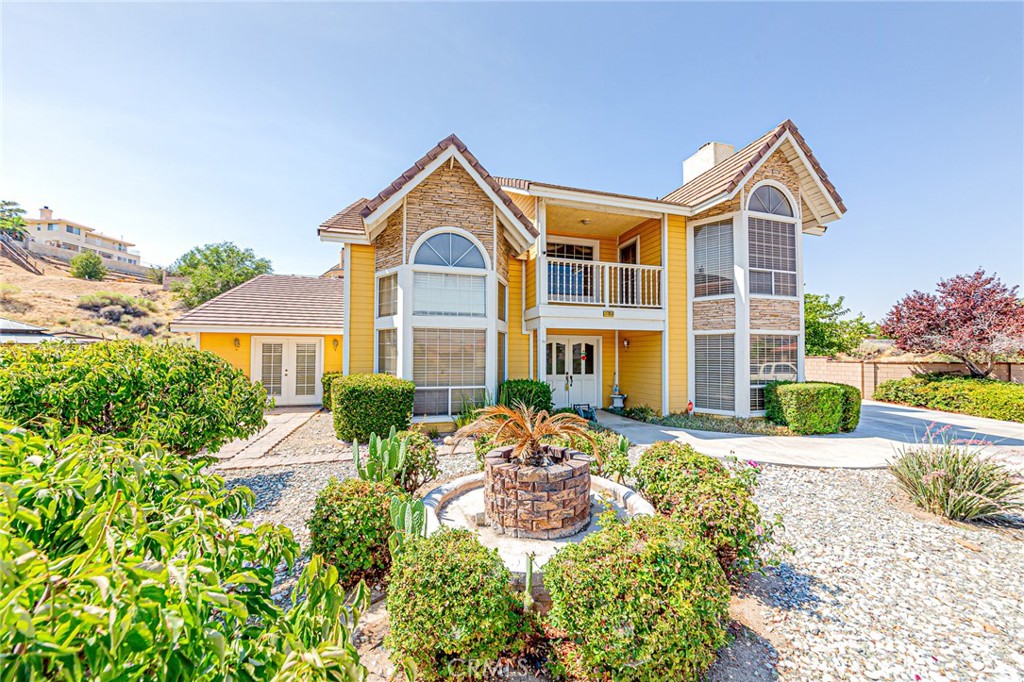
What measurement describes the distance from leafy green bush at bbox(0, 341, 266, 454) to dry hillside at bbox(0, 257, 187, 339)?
930 inches

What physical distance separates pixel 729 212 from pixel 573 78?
6.29m

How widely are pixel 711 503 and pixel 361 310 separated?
34.0ft

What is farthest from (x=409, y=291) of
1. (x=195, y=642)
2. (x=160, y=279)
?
(x=160, y=279)

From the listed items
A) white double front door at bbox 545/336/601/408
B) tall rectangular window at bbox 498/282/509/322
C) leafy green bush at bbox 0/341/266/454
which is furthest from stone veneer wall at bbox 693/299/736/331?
leafy green bush at bbox 0/341/266/454

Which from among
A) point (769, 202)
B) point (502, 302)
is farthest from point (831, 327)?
point (502, 302)

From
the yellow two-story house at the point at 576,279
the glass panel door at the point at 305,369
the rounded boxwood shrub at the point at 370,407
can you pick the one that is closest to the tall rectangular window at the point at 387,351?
the yellow two-story house at the point at 576,279

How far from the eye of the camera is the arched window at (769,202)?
11.7 metres

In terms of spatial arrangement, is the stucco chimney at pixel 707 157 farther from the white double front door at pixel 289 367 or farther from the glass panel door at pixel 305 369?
the glass panel door at pixel 305 369

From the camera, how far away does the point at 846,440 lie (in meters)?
9.62

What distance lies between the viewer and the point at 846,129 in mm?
12984

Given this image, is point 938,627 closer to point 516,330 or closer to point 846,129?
point 516,330

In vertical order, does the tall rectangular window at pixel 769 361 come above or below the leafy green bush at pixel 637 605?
above

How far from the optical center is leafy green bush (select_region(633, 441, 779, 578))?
3.54 m

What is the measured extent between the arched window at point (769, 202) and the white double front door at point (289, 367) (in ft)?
53.6
